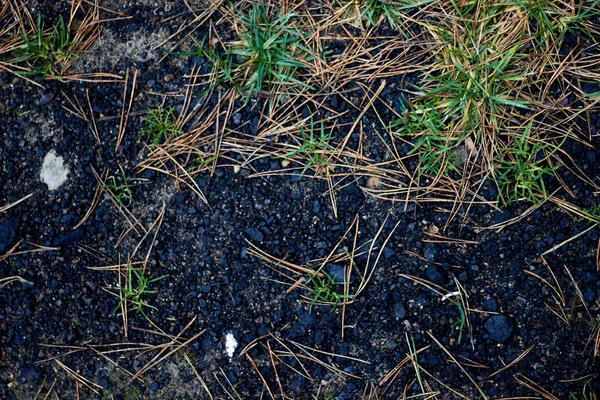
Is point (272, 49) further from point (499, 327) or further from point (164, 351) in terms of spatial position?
point (499, 327)

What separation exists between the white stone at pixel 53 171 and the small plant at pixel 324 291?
1249 millimetres

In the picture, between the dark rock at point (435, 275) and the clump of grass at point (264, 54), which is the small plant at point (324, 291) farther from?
the clump of grass at point (264, 54)

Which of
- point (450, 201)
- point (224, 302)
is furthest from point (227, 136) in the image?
point (450, 201)

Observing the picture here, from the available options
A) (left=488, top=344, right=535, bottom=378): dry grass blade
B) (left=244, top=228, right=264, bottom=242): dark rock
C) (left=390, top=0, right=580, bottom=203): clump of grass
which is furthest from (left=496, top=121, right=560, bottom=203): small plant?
(left=244, top=228, right=264, bottom=242): dark rock

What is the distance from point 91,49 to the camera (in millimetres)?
2531

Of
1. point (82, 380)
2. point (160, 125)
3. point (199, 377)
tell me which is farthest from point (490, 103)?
point (82, 380)

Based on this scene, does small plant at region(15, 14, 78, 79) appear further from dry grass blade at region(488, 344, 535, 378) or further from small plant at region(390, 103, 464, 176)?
dry grass blade at region(488, 344, 535, 378)

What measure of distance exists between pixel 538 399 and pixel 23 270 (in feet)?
7.76

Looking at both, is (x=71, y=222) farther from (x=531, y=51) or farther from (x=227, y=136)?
(x=531, y=51)

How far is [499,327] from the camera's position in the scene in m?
2.29

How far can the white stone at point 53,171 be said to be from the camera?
2.51 meters

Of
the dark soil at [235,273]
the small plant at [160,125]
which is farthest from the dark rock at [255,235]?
the small plant at [160,125]

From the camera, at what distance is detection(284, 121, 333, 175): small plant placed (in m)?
2.38

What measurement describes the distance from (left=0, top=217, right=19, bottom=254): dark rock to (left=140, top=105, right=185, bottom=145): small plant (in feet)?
2.44
